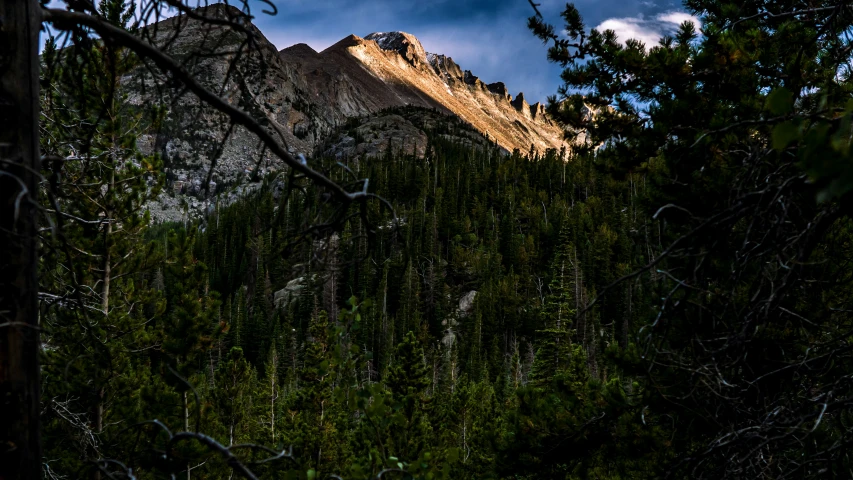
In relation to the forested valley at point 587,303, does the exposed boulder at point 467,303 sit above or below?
below

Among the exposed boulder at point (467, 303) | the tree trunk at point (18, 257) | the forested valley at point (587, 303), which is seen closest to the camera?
the tree trunk at point (18, 257)

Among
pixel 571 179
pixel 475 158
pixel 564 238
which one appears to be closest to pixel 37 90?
pixel 564 238

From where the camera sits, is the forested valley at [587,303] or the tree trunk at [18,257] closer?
the tree trunk at [18,257]

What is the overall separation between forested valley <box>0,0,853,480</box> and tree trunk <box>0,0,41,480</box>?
0.02 meters

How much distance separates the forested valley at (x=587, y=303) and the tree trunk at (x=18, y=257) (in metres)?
0.02

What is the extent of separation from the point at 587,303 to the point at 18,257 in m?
8.14

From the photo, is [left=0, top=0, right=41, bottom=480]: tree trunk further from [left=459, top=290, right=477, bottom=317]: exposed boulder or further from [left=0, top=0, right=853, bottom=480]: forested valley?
[left=459, top=290, right=477, bottom=317]: exposed boulder

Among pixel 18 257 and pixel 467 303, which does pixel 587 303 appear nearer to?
pixel 18 257

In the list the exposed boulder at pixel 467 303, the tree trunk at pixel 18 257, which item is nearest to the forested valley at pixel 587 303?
the tree trunk at pixel 18 257

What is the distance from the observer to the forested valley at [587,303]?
190cm

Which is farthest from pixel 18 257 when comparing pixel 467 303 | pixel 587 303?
pixel 467 303

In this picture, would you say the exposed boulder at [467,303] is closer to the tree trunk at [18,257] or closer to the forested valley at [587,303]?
the forested valley at [587,303]

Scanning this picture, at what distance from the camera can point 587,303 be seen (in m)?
8.51

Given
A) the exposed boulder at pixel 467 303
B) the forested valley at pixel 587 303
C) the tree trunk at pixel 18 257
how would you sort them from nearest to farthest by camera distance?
the tree trunk at pixel 18 257
the forested valley at pixel 587 303
the exposed boulder at pixel 467 303
